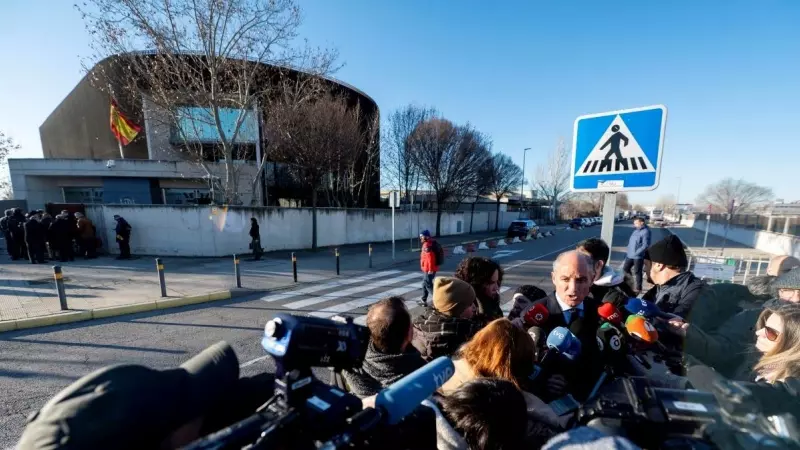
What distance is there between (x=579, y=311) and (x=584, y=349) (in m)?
0.31

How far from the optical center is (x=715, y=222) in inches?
1256

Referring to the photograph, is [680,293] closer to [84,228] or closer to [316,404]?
[316,404]

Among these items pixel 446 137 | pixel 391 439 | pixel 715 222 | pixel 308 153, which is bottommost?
pixel 715 222

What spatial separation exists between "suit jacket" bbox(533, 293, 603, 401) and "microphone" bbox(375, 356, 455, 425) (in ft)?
3.80

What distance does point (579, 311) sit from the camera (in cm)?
222

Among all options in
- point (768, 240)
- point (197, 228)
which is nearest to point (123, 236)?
Answer: point (197, 228)

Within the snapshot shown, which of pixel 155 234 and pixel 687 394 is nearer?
pixel 687 394

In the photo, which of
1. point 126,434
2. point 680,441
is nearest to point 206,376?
point 126,434

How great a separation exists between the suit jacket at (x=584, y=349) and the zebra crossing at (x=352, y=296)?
3.99m

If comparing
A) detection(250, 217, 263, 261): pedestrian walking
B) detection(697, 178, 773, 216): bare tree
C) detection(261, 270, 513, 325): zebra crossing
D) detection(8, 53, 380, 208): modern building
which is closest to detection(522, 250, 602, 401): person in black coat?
detection(261, 270, 513, 325): zebra crossing

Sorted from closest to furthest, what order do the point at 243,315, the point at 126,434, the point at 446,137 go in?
the point at 126,434
the point at 243,315
the point at 446,137

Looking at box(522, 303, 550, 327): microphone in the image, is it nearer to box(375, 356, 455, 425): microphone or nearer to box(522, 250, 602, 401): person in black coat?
box(522, 250, 602, 401): person in black coat

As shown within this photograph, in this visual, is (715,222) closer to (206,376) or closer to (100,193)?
(206,376)

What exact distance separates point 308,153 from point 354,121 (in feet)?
13.3
